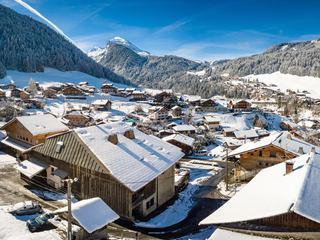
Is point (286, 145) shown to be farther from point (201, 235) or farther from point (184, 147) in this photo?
point (184, 147)

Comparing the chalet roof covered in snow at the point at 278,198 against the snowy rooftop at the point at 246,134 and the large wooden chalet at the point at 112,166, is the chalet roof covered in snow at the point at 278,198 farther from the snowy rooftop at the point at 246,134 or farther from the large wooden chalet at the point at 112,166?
the snowy rooftop at the point at 246,134

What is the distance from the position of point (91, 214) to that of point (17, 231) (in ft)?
19.2

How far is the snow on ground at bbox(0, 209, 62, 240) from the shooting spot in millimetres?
27031

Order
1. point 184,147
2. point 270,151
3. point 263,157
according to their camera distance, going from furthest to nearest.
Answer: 1. point 184,147
2. point 263,157
3. point 270,151

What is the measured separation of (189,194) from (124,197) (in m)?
14.7

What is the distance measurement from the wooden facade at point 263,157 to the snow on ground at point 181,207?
6.38 meters

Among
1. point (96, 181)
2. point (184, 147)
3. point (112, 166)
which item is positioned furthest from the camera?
point (184, 147)

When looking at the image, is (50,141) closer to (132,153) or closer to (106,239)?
(132,153)

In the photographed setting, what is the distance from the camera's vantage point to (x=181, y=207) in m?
42.2

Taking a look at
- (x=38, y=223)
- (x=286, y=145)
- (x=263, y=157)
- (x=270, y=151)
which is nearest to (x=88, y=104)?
(x=263, y=157)

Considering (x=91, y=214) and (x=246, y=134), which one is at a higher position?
(x=246, y=134)

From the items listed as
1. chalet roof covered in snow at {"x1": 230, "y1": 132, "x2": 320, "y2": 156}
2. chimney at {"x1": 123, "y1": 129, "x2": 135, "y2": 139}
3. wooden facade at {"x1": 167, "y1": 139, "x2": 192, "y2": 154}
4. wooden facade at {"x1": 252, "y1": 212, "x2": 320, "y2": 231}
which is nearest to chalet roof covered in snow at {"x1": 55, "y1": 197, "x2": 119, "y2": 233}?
wooden facade at {"x1": 252, "y1": 212, "x2": 320, "y2": 231}

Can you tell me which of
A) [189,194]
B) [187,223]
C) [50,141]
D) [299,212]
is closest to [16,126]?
[50,141]

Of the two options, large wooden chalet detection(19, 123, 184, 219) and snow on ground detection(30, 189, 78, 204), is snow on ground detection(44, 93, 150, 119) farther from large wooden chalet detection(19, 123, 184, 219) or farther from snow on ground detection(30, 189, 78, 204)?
snow on ground detection(30, 189, 78, 204)
